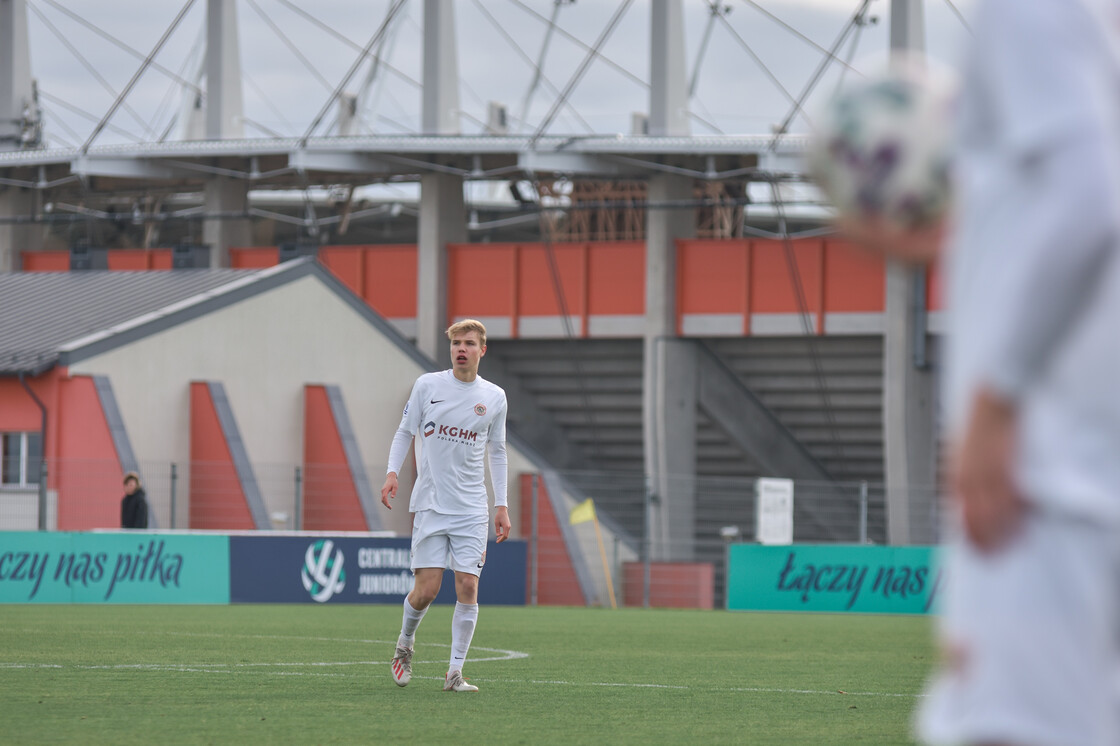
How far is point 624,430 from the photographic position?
41.4 m

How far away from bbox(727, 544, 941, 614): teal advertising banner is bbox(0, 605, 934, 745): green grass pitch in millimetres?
6903

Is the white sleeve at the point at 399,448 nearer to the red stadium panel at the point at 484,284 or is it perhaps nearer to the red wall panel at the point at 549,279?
the red wall panel at the point at 549,279

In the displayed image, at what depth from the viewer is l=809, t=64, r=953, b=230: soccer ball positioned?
300cm

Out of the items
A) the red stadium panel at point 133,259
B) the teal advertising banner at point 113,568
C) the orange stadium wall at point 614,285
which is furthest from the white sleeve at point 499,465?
the red stadium panel at point 133,259

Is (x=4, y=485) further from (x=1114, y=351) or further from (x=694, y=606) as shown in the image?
(x=1114, y=351)

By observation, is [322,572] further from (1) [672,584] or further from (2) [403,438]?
(2) [403,438]

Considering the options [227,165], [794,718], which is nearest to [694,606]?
[227,165]

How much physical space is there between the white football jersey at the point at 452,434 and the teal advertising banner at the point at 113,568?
13509 mm

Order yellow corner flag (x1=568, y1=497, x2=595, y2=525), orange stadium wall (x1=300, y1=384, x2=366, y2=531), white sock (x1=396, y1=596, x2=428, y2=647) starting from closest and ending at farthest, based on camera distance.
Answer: white sock (x1=396, y1=596, x2=428, y2=647) → yellow corner flag (x1=568, y1=497, x2=595, y2=525) → orange stadium wall (x1=300, y1=384, x2=366, y2=531)

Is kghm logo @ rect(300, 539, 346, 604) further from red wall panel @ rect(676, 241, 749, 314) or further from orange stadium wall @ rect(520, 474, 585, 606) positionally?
red wall panel @ rect(676, 241, 749, 314)

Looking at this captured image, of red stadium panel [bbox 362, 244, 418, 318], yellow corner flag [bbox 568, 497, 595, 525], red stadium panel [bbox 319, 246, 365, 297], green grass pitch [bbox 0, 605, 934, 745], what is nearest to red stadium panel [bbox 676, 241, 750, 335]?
red stadium panel [bbox 362, 244, 418, 318]

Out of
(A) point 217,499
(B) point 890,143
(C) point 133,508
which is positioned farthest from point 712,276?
(B) point 890,143

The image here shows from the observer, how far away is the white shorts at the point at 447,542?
1078cm

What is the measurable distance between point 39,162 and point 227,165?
4477 mm
